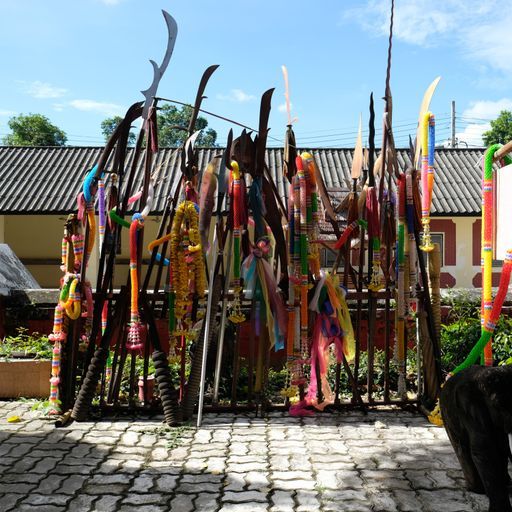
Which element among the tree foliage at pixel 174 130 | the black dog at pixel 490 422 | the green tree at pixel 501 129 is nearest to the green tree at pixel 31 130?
the tree foliage at pixel 174 130

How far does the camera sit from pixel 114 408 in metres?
4.80

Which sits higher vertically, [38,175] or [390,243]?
[38,175]

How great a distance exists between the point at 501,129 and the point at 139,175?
17.7 m

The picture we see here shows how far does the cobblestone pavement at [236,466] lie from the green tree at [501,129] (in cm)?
2315

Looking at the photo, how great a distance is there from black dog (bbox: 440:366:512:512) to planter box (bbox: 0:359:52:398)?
3.79 metres

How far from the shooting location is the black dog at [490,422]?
2768mm

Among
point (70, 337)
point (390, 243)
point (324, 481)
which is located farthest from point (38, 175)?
point (324, 481)

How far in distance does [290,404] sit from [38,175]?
11.8 metres

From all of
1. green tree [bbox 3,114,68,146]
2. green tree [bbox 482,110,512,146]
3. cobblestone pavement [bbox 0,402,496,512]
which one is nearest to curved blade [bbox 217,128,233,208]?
cobblestone pavement [bbox 0,402,496,512]

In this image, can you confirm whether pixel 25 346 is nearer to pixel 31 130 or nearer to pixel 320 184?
pixel 320 184

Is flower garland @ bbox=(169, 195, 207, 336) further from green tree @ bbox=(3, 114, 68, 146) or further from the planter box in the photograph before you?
green tree @ bbox=(3, 114, 68, 146)

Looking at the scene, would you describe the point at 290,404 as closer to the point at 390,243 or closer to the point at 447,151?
the point at 390,243

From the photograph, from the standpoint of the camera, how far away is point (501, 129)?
25.3 metres

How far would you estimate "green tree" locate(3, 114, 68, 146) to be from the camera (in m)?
31.9
